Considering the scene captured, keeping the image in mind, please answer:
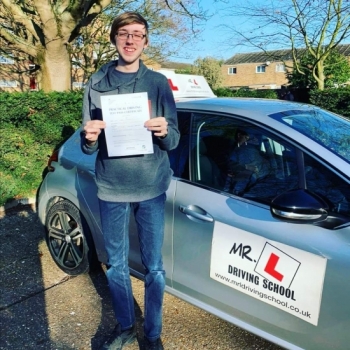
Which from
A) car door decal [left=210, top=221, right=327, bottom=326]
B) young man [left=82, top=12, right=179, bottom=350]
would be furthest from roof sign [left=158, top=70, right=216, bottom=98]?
car door decal [left=210, top=221, right=327, bottom=326]

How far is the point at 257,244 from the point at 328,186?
0.48 meters

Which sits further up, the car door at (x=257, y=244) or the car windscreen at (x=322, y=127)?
the car windscreen at (x=322, y=127)

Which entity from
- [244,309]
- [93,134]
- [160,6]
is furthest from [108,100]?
[160,6]

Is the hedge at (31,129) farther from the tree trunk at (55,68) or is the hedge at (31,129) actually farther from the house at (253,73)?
the house at (253,73)

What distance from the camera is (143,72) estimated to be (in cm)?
217

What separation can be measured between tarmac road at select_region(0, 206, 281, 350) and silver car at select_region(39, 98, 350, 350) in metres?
0.35

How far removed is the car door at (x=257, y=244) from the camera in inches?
77.5

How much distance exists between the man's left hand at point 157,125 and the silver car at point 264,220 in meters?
0.62

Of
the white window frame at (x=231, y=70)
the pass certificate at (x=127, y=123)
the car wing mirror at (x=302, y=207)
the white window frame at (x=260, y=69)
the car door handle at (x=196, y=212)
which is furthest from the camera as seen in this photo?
the white window frame at (x=231, y=70)

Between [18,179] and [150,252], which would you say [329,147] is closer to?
[150,252]

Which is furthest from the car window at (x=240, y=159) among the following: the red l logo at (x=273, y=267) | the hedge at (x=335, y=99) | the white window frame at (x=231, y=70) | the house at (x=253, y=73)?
the white window frame at (x=231, y=70)

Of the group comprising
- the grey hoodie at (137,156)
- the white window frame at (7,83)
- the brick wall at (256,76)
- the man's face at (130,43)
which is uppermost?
the man's face at (130,43)

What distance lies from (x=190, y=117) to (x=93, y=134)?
897mm

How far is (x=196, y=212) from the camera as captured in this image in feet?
8.04
